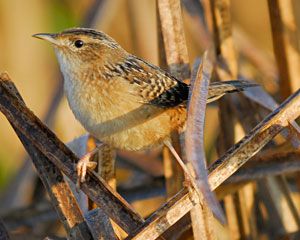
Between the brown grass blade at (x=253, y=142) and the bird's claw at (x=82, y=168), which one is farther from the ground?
the bird's claw at (x=82, y=168)

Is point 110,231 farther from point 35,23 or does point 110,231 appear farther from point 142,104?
point 35,23

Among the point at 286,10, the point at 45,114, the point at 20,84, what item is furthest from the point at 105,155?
the point at 20,84

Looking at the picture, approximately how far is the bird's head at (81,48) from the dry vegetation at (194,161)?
24cm

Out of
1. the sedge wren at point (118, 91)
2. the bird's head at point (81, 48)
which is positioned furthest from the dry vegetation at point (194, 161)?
the bird's head at point (81, 48)

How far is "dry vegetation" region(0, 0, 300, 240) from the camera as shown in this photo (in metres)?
2.18

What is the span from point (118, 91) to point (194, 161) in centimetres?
84

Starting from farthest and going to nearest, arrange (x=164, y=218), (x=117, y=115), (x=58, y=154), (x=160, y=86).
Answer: (x=160, y=86) < (x=117, y=115) < (x=58, y=154) < (x=164, y=218)

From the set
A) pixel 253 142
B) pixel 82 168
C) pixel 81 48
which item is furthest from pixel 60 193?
pixel 81 48

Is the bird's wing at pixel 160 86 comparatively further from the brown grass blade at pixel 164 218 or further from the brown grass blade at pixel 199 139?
the brown grass blade at pixel 164 218

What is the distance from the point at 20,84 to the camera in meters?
5.09

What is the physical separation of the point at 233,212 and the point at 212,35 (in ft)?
2.78

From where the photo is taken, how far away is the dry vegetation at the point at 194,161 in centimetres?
218

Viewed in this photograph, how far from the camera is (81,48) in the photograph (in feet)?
9.39

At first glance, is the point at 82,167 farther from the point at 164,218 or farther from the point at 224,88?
the point at 224,88
